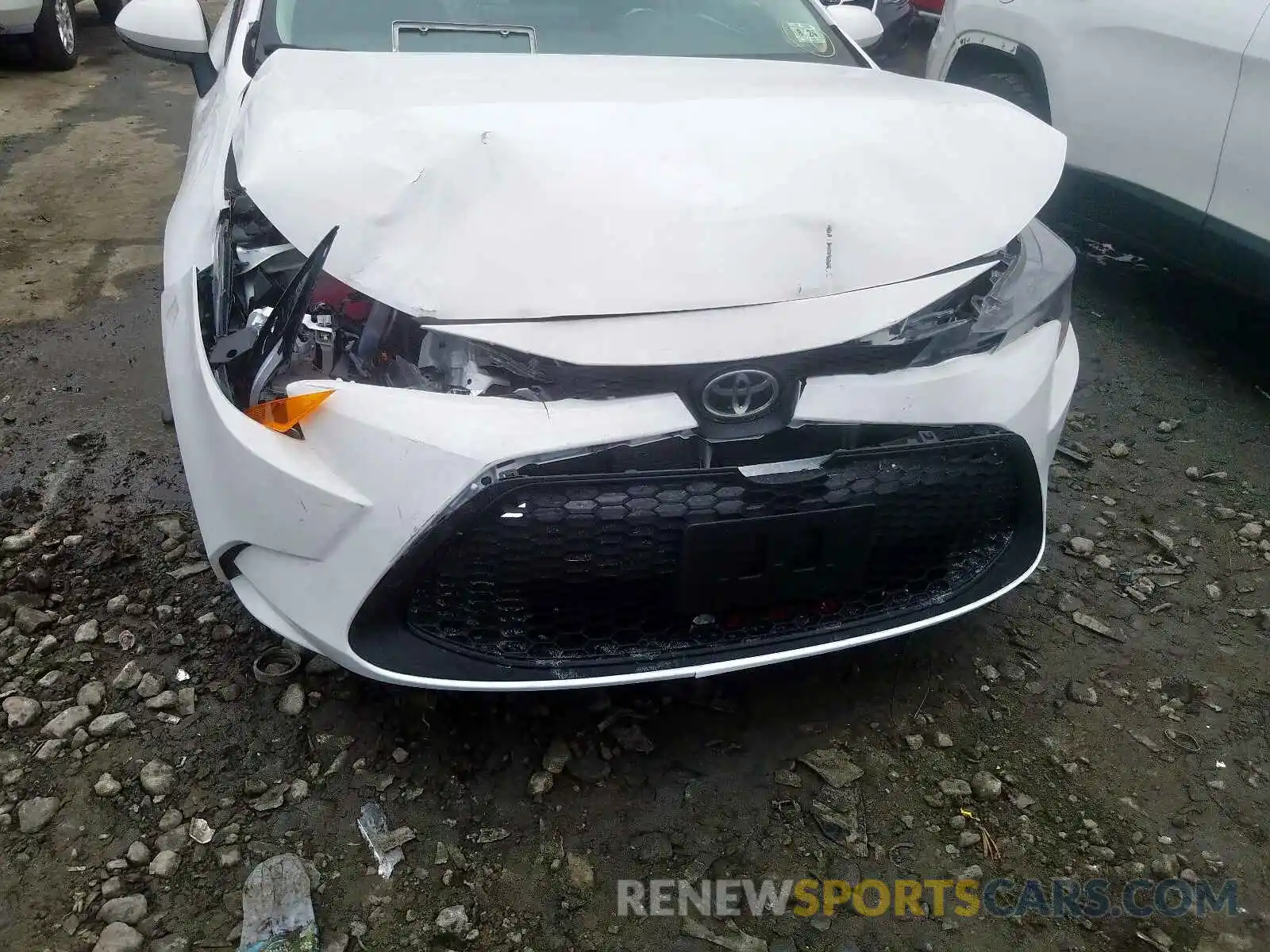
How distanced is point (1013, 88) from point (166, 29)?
10.5ft

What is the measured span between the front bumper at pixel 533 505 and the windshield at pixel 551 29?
105 centimetres

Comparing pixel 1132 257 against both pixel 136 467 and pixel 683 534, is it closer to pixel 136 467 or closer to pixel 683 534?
pixel 683 534

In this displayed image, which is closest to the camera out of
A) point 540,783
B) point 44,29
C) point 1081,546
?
point 540,783

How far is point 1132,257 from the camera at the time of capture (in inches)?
175

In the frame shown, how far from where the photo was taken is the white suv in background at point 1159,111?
3.02 metres

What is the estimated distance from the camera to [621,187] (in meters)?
1.78

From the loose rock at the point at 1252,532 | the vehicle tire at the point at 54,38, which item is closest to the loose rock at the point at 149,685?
the loose rock at the point at 1252,532

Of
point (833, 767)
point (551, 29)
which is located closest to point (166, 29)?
point (551, 29)

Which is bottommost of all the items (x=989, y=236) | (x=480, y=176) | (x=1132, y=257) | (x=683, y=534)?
(x=1132, y=257)

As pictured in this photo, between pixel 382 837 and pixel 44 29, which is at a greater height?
pixel 44 29

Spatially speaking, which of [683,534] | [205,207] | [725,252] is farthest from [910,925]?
[205,207]

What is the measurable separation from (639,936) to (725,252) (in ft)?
3.95

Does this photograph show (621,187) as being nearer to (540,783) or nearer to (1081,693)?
(540,783)

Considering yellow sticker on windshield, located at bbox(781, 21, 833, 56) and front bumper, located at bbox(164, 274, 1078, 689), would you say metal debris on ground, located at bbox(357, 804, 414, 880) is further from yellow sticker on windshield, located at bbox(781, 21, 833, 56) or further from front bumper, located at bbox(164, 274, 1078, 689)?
yellow sticker on windshield, located at bbox(781, 21, 833, 56)
